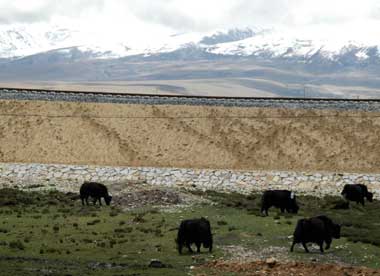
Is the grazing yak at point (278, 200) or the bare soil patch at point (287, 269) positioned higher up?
the bare soil patch at point (287, 269)

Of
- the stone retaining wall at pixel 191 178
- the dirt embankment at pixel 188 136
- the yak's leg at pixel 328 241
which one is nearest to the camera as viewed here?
the yak's leg at pixel 328 241

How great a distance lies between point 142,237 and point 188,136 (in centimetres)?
3587

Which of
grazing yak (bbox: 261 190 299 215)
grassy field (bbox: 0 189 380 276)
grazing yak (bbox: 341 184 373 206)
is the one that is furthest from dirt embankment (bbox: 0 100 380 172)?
grazing yak (bbox: 261 190 299 215)

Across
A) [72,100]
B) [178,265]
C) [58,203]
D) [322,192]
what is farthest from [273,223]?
[72,100]

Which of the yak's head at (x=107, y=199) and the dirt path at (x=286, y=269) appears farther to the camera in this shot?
the yak's head at (x=107, y=199)

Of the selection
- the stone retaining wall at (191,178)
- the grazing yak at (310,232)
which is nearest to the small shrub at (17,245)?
the grazing yak at (310,232)

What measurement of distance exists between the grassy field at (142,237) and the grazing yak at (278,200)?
53 cm

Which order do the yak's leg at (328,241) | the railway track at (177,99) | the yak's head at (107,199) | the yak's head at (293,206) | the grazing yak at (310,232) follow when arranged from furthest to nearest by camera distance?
1. the railway track at (177,99)
2. the yak's head at (107,199)
3. the yak's head at (293,206)
4. the yak's leg at (328,241)
5. the grazing yak at (310,232)

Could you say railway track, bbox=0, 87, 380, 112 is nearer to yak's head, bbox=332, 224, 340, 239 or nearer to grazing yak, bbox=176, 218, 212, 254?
yak's head, bbox=332, 224, 340, 239

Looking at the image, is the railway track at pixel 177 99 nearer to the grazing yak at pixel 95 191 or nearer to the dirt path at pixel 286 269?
the grazing yak at pixel 95 191

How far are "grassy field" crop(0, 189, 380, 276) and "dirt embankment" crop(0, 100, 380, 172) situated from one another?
19.5 metres

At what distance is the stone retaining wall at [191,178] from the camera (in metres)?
50.9

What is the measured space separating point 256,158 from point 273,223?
29577 millimetres

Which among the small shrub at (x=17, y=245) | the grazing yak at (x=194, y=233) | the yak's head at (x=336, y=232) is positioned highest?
the grazing yak at (x=194, y=233)
